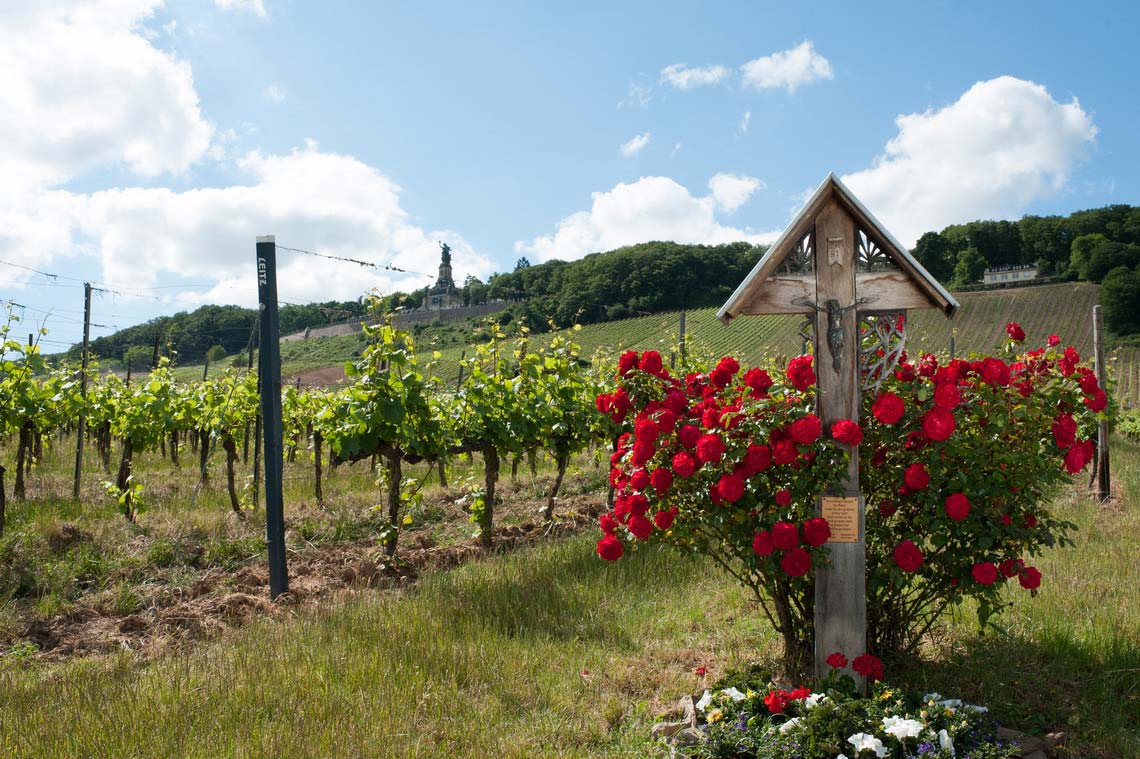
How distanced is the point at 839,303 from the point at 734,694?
6.41 feet

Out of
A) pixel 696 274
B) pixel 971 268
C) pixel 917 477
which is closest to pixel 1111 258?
pixel 971 268

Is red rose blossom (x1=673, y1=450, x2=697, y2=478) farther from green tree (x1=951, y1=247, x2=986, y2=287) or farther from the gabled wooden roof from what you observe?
green tree (x1=951, y1=247, x2=986, y2=287)

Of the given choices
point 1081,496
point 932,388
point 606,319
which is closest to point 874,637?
point 932,388

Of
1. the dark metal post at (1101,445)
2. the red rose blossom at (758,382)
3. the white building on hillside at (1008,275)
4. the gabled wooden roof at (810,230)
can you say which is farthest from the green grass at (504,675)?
the white building on hillside at (1008,275)

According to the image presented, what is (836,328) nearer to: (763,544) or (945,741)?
(763,544)

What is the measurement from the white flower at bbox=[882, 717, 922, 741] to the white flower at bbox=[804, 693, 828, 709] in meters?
0.28

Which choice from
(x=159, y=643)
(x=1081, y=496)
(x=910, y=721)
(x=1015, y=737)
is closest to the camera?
(x=910, y=721)

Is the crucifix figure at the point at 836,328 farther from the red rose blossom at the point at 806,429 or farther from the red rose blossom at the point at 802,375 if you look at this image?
the red rose blossom at the point at 806,429

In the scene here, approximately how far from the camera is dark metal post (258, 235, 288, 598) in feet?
18.2

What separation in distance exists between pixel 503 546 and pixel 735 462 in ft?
14.1

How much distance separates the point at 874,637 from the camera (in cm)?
392

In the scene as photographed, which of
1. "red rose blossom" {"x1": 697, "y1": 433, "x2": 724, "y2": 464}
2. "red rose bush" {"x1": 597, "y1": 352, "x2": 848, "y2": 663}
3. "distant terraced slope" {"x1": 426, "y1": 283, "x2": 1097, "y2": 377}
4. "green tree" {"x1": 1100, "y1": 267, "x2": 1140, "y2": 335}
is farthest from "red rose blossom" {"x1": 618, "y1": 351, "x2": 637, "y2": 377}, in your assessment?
"green tree" {"x1": 1100, "y1": 267, "x2": 1140, "y2": 335}

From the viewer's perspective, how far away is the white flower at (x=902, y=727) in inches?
113

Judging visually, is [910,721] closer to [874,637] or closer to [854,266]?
[874,637]
